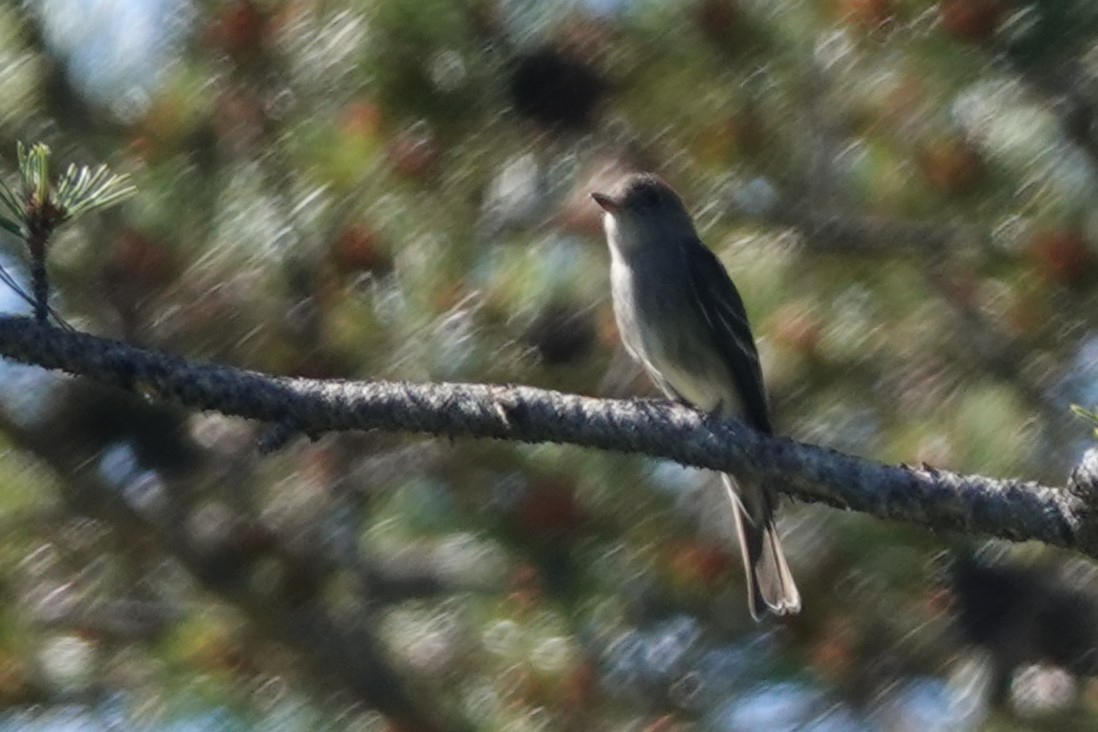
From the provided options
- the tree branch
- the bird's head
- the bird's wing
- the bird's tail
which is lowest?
the bird's tail

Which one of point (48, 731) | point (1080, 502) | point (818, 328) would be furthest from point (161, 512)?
point (1080, 502)

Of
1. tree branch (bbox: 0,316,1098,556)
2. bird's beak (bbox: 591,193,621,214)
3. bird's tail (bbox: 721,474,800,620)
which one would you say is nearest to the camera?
tree branch (bbox: 0,316,1098,556)

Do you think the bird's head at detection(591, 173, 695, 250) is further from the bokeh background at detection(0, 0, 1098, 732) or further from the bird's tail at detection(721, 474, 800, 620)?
the bird's tail at detection(721, 474, 800, 620)

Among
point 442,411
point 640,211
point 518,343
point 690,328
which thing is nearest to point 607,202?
point 640,211

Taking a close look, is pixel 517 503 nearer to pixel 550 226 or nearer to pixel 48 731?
pixel 550 226

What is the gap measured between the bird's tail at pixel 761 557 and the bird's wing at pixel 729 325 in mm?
183

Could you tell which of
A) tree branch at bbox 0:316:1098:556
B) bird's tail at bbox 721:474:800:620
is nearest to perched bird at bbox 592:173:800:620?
bird's tail at bbox 721:474:800:620

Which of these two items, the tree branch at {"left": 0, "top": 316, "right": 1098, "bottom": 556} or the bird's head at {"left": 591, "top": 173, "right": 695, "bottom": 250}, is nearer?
the tree branch at {"left": 0, "top": 316, "right": 1098, "bottom": 556}

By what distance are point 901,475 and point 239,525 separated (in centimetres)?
128

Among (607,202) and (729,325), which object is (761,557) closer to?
(729,325)

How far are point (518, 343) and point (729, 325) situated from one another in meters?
0.45

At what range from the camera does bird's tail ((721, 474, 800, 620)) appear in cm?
284

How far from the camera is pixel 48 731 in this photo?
9.53 ft

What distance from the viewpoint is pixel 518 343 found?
2.97m
